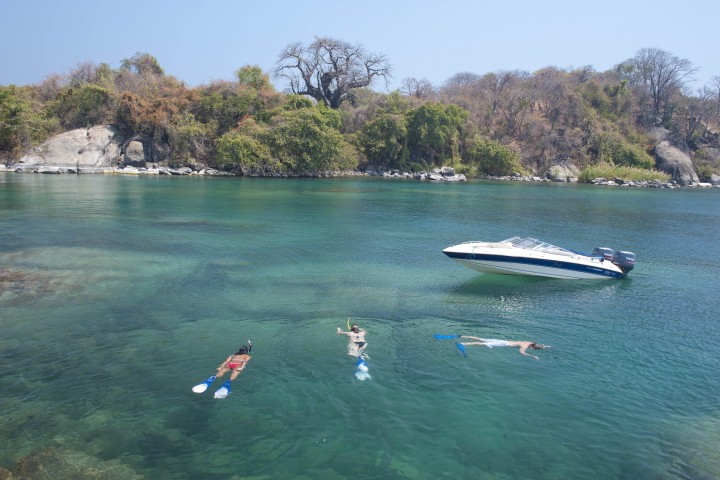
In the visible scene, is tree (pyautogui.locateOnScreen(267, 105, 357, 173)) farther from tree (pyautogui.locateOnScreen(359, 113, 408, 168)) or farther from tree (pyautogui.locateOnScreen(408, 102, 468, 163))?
tree (pyautogui.locateOnScreen(408, 102, 468, 163))

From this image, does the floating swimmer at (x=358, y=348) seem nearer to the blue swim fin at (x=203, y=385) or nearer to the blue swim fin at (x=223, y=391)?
the blue swim fin at (x=223, y=391)

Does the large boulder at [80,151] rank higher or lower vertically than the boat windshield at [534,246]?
higher

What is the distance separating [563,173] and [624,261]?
7339cm

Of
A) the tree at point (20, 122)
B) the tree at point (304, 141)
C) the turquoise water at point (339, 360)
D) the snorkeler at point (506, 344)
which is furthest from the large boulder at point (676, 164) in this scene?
the tree at point (20, 122)

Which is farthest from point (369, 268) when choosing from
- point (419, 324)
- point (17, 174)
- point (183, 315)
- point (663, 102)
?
point (663, 102)

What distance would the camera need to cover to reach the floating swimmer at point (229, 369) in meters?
11.5

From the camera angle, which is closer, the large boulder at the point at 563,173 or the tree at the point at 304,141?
the tree at the point at 304,141

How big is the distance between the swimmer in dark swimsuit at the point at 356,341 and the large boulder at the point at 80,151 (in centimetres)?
6799

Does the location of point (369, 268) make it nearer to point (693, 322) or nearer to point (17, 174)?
point (693, 322)

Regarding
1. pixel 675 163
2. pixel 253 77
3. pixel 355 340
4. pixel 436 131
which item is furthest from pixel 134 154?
pixel 675 163

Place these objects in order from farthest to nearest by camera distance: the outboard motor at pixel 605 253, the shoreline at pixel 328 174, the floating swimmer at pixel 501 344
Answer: the shoreline at pixel 328 174 < the outboard motor at pixel 605 253 < the floating swimmer at pixel 501 344

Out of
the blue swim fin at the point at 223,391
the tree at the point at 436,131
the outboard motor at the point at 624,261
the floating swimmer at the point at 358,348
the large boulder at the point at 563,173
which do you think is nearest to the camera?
the blue swim fin at the point at 223,391

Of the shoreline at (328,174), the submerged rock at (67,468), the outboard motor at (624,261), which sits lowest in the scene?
the submerged rock at (67,468)

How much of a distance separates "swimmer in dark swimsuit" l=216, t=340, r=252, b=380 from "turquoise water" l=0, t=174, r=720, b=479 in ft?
0.99
